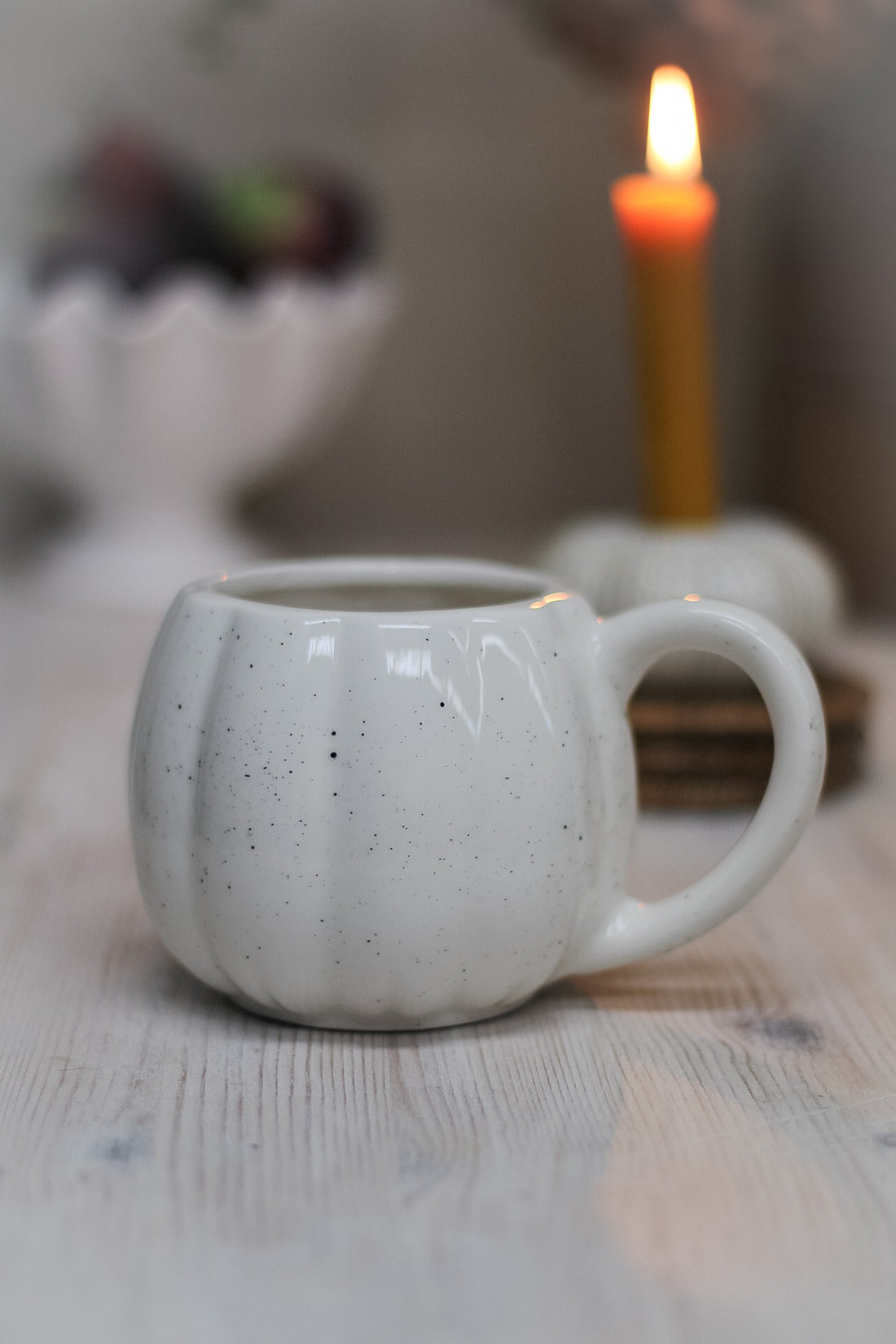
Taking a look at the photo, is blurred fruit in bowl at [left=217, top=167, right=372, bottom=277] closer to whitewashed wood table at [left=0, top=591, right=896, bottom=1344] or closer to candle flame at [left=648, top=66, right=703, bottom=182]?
candle flame at [left=648, top=66, right=703, bottom=182]

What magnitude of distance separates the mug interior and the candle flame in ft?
0.78

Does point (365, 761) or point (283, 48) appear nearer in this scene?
point (365, 761)

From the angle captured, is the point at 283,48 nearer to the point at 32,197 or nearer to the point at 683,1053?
the point at 32,197

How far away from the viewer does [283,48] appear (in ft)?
3.49

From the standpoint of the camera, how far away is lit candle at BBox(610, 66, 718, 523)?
0.54m

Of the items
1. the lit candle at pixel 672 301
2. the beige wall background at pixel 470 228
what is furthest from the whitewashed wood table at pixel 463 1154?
the beige wall background at pixel 470 228

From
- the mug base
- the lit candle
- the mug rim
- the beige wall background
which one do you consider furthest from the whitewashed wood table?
the beige wall background

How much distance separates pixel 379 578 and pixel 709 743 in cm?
19

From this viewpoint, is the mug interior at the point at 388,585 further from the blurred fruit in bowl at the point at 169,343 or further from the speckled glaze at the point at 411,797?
the blurred fruit in bowl at the point at 169,343

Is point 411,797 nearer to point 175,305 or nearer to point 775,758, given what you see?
point 775,758

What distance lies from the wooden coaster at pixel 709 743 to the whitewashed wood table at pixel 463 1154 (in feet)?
0.33

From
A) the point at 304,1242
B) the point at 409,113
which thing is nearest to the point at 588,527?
the point at 304,1242

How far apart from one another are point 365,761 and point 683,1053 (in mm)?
107

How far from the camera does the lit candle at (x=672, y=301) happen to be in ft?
1.78
